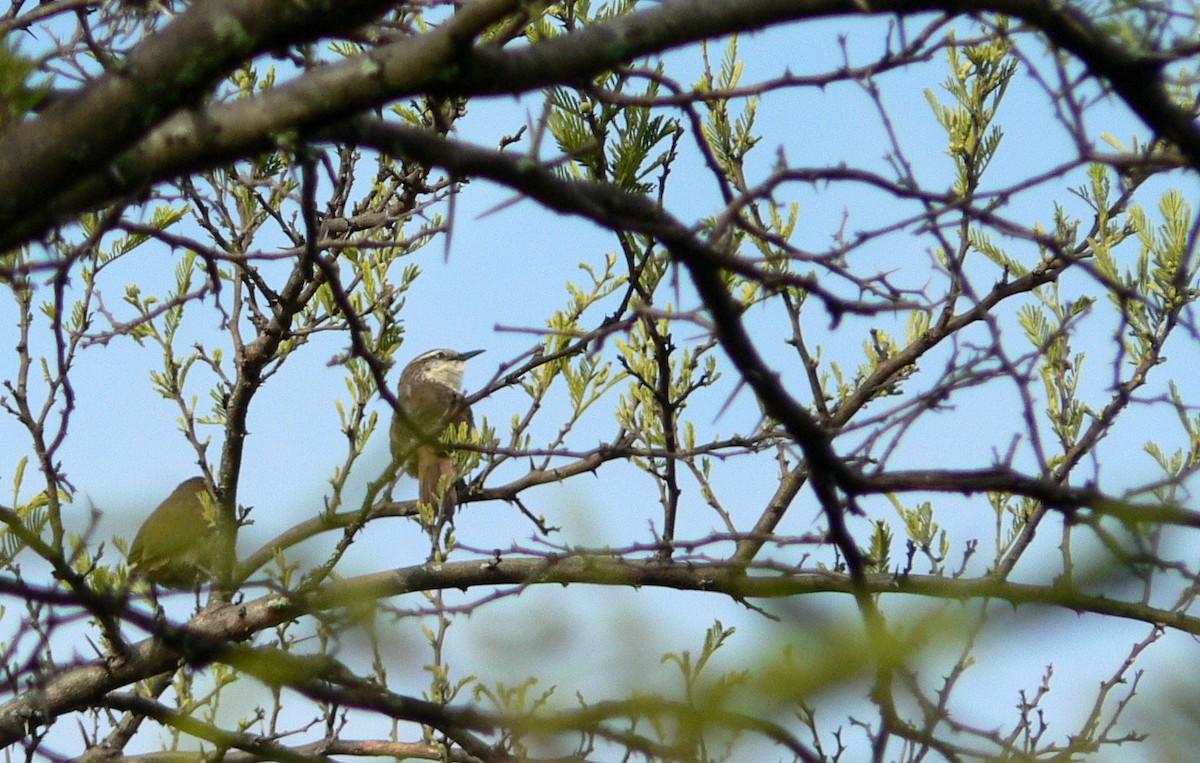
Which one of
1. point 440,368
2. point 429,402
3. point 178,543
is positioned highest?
point 440,368

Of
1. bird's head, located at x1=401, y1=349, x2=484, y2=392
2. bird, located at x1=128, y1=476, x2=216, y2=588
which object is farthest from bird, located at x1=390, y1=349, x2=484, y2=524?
bird, located at x1=128, y1=476, x2=216, y2=588

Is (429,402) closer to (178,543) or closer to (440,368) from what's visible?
(440,368)

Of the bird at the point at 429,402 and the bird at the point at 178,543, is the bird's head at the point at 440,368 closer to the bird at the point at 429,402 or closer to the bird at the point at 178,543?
the bird at the point at 429,402

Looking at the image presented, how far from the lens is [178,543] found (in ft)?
7.57

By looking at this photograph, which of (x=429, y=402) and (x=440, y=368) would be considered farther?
(x=440, y=368)

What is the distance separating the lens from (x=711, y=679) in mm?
1122

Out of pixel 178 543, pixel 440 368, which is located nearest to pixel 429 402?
pixel 440 368

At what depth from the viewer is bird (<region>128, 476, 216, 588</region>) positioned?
246cm

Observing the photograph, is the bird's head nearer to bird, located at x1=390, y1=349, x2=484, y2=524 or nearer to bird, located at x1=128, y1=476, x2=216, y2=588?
bird, located at x1=390, y1=349, x2=484, y2=524

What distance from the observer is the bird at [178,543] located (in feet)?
8.05

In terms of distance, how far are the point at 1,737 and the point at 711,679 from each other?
166 inches

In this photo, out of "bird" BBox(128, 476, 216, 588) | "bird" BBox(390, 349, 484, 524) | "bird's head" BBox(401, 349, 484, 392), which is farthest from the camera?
"bird's head" BBox(401, 349, 484, 392)

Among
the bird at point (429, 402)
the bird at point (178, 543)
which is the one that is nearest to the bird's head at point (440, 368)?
the bird at point (429, 402)

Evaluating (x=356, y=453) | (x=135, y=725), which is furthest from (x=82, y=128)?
(x=135, y=725)
